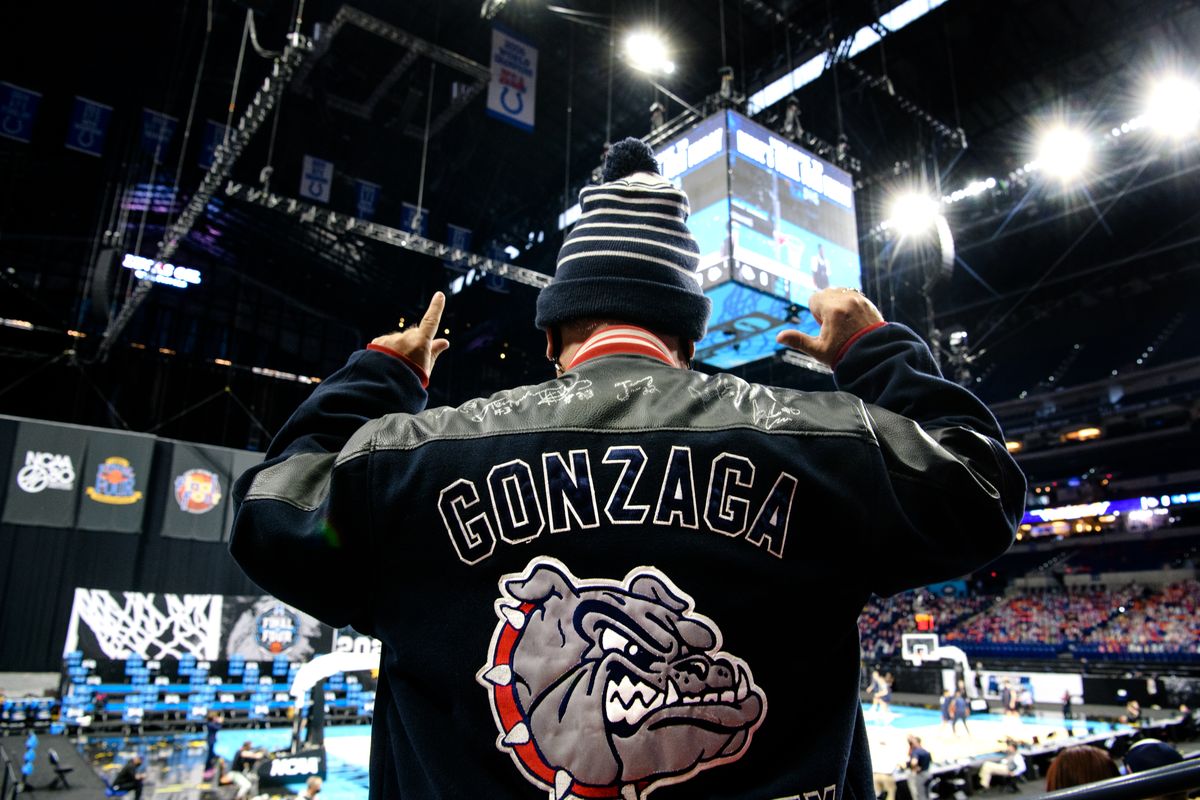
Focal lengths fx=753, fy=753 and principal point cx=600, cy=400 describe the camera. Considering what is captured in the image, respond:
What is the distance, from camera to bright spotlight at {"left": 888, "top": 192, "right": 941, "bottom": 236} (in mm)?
12445

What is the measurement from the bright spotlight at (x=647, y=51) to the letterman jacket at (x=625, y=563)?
1035 cm

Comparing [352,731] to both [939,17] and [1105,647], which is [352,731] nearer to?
[939,17]

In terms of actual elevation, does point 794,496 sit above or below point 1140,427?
below

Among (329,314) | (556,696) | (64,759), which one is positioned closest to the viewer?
(556,696)

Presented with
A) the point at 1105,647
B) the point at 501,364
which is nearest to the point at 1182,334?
the point at 1105,647

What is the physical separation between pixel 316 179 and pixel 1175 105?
47.6 feet

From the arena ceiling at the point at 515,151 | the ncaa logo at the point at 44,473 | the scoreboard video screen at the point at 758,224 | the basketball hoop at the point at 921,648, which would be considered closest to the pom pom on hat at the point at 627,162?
the scoreboard video screen at the point at 758,224

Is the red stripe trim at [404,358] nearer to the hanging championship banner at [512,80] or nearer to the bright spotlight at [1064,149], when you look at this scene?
the hanging championship banner at [512,80]

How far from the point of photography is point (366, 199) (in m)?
15.1

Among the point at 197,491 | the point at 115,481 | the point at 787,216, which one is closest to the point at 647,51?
the point at 787,216

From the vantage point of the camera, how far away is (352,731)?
17078 mm

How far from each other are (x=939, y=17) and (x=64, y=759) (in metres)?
16.2

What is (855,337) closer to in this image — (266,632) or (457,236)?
(457,236)

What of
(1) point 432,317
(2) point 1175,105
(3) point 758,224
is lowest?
(1) point 432,317
